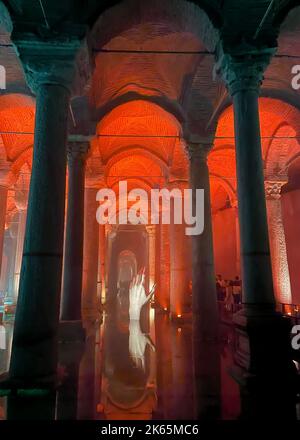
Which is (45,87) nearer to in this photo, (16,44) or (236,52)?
(16,44)

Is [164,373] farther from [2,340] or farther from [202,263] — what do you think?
[2,340]

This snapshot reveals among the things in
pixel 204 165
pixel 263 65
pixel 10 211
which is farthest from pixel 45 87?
pixel 10 211

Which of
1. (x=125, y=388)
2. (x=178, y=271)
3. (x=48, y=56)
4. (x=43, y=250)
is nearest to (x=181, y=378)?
(x=125, y=388)

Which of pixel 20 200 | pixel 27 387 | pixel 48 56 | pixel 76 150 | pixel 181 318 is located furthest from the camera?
pixel 20 200

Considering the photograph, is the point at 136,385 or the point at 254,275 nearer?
the point at 136,385

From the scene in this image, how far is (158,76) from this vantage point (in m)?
7.78

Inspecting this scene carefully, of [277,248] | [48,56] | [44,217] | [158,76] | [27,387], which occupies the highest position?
[158,76]

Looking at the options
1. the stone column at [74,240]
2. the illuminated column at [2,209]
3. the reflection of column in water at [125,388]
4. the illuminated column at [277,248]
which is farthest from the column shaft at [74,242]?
the illuminated column at [277,248]

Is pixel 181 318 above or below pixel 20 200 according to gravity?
below

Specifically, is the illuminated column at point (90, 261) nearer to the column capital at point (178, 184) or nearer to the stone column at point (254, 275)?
the column capital at point (178, 184)

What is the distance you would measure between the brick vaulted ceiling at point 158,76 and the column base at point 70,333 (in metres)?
4.49

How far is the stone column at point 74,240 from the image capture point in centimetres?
674

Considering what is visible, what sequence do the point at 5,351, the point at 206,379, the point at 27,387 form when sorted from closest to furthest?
the point at 27,387 < the point at 206,379 < the point at 5,351

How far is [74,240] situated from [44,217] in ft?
10.4
